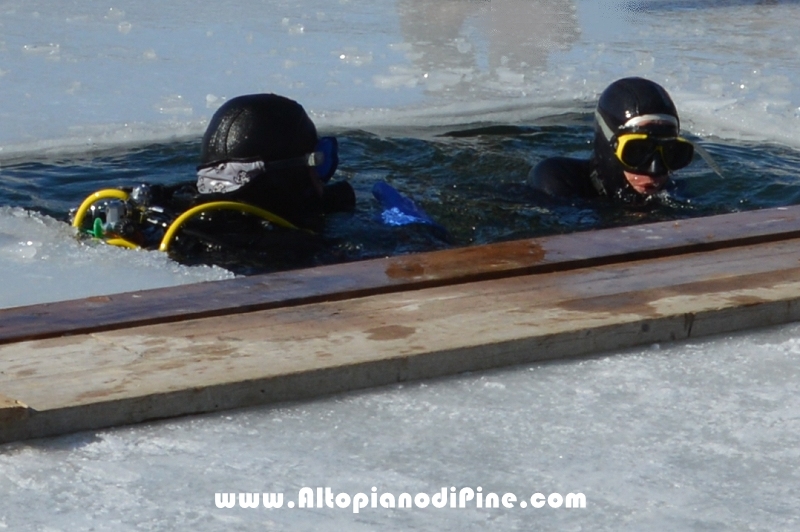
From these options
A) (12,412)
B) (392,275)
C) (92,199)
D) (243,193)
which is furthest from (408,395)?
(92,199)

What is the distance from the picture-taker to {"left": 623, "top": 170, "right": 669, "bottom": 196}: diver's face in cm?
500

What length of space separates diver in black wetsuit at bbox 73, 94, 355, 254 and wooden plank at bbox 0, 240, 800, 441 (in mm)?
1336

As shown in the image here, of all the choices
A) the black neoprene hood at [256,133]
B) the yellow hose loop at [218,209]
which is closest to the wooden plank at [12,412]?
the yellow hose loop at [218,209]

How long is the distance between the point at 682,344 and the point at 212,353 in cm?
101

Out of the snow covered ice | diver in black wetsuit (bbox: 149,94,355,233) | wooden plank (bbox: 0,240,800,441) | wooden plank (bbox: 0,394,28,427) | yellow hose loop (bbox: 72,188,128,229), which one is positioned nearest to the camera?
the snow covered ice

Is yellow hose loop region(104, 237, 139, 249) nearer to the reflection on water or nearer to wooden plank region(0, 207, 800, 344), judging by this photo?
wooden plank region(0, 207, 800, 344)

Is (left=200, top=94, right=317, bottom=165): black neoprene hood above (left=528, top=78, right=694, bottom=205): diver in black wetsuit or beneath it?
above

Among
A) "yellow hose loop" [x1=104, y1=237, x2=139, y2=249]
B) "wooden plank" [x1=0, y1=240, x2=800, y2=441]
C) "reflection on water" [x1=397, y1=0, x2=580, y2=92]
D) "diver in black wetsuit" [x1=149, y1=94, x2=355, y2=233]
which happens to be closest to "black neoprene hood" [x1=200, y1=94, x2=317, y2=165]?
"diver in black wetsuit" [x1=149, y1=94, x2=355, y2=233]

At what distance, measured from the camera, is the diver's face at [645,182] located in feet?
16.4

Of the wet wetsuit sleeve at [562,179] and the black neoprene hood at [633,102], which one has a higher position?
the black neoprene hood at [633,102]

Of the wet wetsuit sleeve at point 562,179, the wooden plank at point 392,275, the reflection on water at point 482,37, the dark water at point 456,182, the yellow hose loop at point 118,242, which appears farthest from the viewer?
the reflection on water at point 482,37

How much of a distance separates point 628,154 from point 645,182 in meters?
0.16

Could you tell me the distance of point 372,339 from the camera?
2535mm

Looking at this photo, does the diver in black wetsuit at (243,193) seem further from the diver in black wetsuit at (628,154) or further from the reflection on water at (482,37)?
the reflection on water at (482,37)
